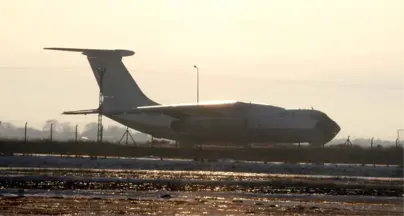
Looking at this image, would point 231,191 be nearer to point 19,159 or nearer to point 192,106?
point 19,159

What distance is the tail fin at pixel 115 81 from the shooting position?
71062mm

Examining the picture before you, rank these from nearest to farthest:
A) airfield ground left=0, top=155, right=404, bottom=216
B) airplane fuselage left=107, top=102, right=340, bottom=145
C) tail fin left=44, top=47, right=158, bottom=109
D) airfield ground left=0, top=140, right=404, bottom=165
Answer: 1. airfield ground left=0, top=155, right=404, bottom=216
2. airfield ground left=0, top=140, right=404, bottom=165
3. airplane fuselage left=107, top=102, right=340, bottom=145
4. tail fin left=44, top=47, right=158, bottom=109

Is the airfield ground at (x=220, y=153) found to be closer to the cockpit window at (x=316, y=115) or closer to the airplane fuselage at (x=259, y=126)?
the airplane fuselage at (x=259, y=126)

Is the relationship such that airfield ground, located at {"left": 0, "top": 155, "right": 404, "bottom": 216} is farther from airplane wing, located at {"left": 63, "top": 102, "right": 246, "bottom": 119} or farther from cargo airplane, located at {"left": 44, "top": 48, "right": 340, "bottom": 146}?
airplane wing, located at {"left": 63, "top": 102, "right": 246, "bottom": 119}

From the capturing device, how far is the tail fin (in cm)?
7106

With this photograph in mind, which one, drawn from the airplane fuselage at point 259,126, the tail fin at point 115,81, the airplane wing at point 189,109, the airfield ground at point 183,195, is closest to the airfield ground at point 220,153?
the airplane fuselage at point 259,126

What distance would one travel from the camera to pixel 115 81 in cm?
7162

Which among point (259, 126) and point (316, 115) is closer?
point (259, 126)

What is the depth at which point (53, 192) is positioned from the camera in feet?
68.6

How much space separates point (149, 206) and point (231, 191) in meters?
5.77

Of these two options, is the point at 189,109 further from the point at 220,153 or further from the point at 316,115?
the point at 220,153

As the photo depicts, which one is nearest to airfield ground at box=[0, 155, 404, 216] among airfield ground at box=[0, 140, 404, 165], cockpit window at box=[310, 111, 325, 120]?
airfield ground at box=[0, 140, 404, 165]

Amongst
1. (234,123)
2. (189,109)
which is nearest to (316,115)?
(234,123)

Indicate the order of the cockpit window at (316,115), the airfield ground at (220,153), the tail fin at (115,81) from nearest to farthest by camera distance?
the airfield ground at (220,153) → the cockpit window at (316,115) → the tail fin at (115,81)
